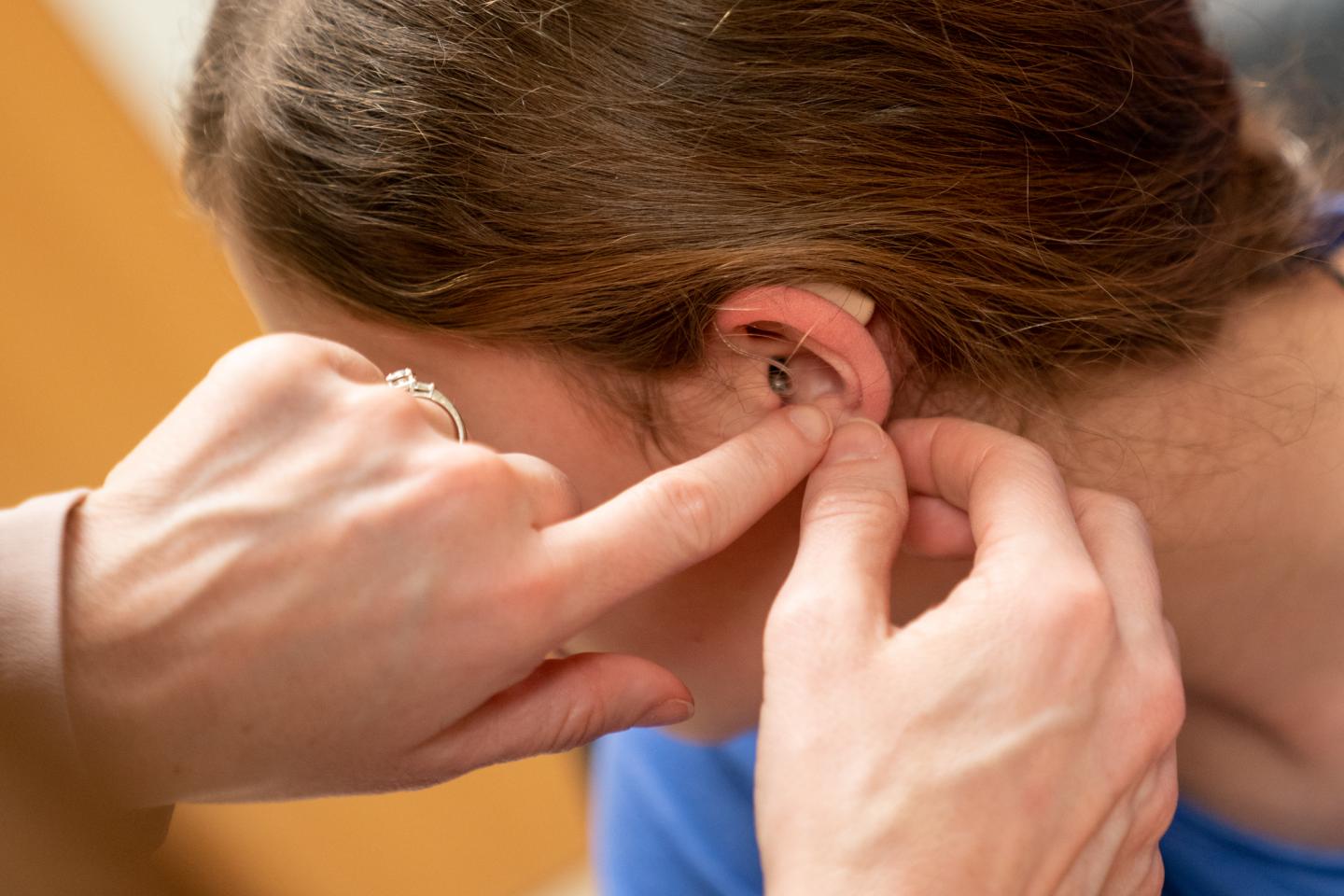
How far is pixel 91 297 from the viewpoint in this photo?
1.58 meters

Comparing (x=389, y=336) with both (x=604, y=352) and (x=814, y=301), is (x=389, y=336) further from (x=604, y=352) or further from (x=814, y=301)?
(x=814, y=301)

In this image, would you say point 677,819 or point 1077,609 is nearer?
point 1077,609

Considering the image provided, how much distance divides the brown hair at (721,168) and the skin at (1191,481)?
35mm

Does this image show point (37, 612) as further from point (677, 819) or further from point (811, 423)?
point (677, 819)

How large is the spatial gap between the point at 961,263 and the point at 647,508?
0.25 meters

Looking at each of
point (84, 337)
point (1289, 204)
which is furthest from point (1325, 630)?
point (84, 337)

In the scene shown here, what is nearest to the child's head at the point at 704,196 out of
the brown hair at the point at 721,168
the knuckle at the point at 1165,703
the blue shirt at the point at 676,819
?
the brown hair at the point at 721,168

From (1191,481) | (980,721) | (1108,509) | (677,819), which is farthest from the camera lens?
(677,819)

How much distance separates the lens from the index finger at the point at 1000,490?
0.59 metres

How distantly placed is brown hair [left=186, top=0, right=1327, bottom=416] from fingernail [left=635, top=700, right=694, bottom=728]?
0.69 feet

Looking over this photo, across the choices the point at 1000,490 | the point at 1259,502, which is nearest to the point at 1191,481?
the point at 1259,502

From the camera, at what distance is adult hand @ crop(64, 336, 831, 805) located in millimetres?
611

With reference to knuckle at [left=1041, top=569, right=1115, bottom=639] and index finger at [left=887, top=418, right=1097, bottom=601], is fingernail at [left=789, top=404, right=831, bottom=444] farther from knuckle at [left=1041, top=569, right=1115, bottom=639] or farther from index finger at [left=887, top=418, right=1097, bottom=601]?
knuckle at [left=1041, top=569, right=1115, bottom=639]

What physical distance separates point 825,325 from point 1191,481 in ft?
0.95
